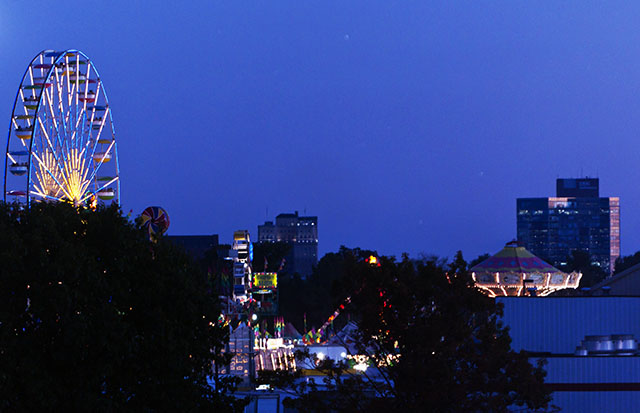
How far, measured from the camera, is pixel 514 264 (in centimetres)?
7050

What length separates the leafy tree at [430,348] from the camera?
28.9m

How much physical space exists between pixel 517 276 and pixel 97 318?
1924 inches

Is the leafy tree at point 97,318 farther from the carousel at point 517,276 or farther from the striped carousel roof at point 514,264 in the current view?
the striped carousel roof at point 514,264

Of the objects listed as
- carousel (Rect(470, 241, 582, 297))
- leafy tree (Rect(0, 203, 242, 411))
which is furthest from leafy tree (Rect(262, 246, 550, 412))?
carousel (Rect(470, 241, 582, 297))

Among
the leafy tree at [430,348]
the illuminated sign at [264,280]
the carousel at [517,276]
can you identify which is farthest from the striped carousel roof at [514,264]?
the leafy tree at [430,348]

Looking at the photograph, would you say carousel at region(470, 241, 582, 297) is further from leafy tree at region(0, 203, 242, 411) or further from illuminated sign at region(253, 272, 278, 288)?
leafy tree at region(0, 203, 242, 411)

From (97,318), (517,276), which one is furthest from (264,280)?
(97,318)

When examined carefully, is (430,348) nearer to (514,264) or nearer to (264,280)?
(514,264)

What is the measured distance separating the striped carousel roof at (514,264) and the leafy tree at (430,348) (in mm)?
39180

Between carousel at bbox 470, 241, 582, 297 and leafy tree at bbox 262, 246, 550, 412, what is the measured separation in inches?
1519

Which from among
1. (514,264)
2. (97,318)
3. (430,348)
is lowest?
(430,348)

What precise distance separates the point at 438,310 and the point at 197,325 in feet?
24.7

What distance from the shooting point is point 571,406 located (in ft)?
110

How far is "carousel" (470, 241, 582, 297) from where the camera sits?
227 ft
